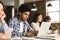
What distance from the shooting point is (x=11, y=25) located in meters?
1.42

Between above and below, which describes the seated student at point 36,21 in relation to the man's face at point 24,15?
below

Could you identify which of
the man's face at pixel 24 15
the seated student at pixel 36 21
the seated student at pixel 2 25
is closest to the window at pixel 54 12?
the seated student at pixel 36 21

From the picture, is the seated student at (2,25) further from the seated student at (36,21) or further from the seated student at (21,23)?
the seated student at (36,21)

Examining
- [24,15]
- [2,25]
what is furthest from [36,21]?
[2,25]

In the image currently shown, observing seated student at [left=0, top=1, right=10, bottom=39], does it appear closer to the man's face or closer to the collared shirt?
the collared shirt

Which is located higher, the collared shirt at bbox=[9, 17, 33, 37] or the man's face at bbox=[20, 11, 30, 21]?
the man's face at bbox=[20, 11, 30, 21]

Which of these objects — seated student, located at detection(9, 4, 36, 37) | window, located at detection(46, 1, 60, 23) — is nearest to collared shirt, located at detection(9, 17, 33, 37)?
seated student, located at detection(9, 4, 36, 37)

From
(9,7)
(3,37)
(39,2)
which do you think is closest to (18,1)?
(9,7)

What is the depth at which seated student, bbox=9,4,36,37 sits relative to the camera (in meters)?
1.43

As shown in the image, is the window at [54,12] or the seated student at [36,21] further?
the window at [54,12]

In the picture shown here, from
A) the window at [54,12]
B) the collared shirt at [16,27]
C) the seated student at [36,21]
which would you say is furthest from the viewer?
the window at [54,12]

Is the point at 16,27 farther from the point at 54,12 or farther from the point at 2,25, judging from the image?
the point at 54,12

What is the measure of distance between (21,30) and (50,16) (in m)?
0.38

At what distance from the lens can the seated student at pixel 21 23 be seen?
143 cm
